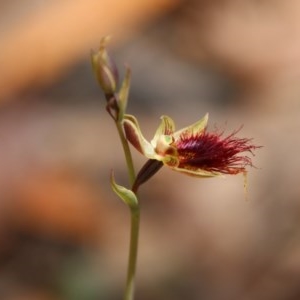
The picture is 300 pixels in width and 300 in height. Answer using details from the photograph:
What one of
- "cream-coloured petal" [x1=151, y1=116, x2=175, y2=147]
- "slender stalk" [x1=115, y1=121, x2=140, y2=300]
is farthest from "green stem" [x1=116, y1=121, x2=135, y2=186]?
"cream-coloured petal" [x1=151, y1=116, x2=175, y2=147]

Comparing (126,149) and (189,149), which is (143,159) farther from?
(126,149)

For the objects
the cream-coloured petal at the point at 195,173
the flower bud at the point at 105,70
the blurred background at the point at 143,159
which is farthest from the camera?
the blurred background at the point at 143,159

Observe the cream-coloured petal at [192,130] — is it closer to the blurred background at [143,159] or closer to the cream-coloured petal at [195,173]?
the cream-coloured petal at [195,173]

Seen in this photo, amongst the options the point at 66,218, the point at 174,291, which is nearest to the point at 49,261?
the point at 66,218

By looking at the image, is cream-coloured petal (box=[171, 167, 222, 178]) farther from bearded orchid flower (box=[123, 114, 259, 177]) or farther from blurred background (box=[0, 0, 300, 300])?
blurred background (box=[0, 0, 300, 300])

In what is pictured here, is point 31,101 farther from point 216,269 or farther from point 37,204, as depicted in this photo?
point 216,269

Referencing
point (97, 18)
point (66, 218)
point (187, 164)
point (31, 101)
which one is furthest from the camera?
point (97, 18)

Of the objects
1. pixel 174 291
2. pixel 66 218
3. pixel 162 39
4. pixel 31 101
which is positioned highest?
pixel 162 39

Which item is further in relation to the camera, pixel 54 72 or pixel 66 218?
pixel 54 72

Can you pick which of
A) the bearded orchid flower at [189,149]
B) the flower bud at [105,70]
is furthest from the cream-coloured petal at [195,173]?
the flower bud at [105,70]
